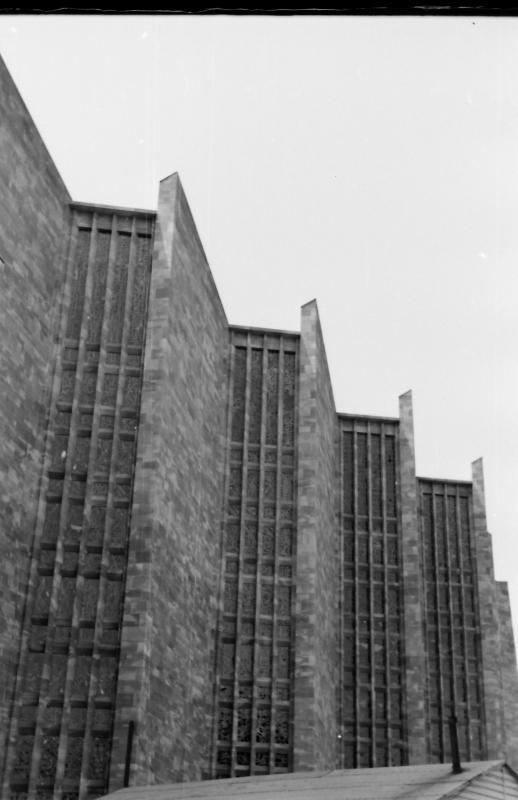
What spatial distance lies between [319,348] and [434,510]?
865 cm

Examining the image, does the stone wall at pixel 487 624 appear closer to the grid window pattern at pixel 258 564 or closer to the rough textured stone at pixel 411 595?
the rough textured stone at pixel 411 595

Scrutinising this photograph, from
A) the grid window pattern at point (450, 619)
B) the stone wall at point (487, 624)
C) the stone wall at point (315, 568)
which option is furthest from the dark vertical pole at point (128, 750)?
the stone wall at point (487, 624)

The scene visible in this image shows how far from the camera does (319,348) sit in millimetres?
29000

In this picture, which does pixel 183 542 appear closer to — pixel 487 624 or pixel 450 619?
pixel 450 619

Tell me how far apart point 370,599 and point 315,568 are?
5307 mm

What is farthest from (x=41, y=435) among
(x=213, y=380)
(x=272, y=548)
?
(x=272, y=548)

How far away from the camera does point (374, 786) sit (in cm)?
1094

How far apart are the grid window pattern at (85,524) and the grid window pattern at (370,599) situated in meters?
11.6

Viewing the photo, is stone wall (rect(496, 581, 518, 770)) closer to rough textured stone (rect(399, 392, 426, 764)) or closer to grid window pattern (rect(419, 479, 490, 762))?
grid window pattern (rect(419, 479, 490, 762))

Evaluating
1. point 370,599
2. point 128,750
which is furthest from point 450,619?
point 128,750

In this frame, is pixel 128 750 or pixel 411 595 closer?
pixel 128 750

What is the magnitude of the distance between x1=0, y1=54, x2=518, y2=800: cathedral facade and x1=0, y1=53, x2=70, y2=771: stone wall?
2.3 inches

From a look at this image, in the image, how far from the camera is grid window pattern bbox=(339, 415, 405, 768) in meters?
28.8

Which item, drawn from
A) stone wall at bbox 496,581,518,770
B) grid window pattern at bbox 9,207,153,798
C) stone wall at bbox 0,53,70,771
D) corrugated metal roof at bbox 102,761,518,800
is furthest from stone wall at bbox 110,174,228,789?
stone wall at bbox 496,581,518,770
